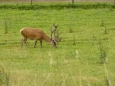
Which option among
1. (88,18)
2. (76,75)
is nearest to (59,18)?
(88,18)

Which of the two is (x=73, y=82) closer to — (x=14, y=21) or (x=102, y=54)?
(x=102, y=54)

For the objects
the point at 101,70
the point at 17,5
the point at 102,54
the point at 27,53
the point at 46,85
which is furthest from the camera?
the point at 17,5

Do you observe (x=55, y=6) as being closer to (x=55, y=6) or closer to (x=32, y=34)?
(x=55, y=6)

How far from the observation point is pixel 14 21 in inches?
1019

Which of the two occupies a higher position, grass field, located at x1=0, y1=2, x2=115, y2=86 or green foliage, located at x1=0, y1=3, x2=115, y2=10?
grass field, located at x1=0, y1=2, x2=115, y2=86

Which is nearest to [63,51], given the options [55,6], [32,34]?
[32,34]

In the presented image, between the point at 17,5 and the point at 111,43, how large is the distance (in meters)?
14.3

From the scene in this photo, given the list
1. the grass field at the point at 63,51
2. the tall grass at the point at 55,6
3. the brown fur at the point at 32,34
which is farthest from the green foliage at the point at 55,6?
the brown fur at the point at 32,34

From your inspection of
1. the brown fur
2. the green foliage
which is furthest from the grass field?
the green foliage

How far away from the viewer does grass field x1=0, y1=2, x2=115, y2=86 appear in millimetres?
10117

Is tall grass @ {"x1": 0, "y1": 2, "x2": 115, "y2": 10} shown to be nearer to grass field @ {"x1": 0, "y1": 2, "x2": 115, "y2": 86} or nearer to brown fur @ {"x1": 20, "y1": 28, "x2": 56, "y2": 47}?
grass field @ {"x1": 0, "y1": 2, "x2": 115, "y2": 86}

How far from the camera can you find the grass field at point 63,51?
10.1m

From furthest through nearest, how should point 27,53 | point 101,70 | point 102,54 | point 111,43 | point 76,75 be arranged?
point 111,43 < point 27,53 < point 102,54 < point 101,70 < point 76,75

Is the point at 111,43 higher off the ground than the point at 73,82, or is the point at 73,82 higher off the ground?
the point at 73,82
